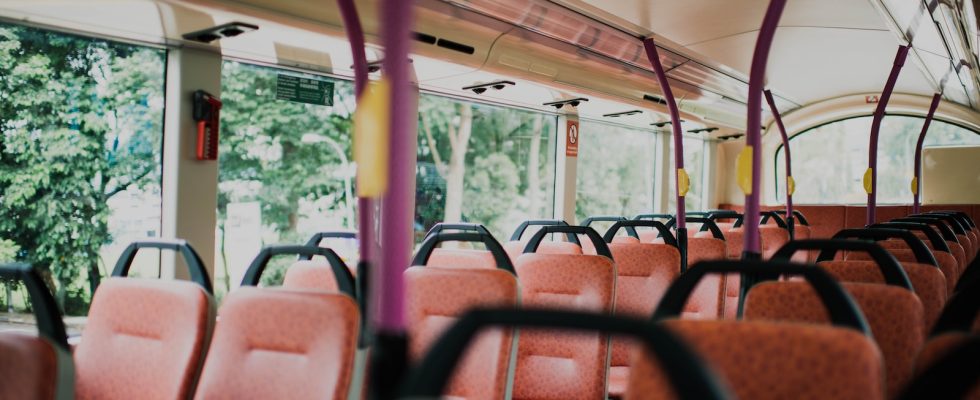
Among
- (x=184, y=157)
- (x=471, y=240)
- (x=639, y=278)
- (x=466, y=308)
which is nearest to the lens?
(x=466, y=308)

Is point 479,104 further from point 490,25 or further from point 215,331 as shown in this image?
point 215,331

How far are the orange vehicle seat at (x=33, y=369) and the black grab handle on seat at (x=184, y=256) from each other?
52 cm

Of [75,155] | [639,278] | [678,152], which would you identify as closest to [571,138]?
[678,152]

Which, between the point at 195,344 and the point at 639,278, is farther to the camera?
the point at 639,278

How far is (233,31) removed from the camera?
365 cm

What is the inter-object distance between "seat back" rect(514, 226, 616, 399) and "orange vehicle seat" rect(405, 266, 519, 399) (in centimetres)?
58

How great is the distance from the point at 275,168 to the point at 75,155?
1301mm

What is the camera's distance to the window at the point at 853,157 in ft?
36.3

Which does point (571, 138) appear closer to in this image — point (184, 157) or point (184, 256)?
point (184, 157)

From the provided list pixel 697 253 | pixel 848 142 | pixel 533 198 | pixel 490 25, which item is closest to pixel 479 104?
pixel 533 198

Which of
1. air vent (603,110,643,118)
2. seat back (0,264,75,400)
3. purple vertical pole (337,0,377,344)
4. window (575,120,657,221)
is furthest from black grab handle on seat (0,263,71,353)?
window (575,120,657,221)

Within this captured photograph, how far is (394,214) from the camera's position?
1.36m

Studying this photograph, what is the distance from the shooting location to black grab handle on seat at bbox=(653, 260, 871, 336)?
1468mm

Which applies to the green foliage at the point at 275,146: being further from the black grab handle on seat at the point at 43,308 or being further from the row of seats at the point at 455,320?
the black grab handle on seat at the point at 43,308
